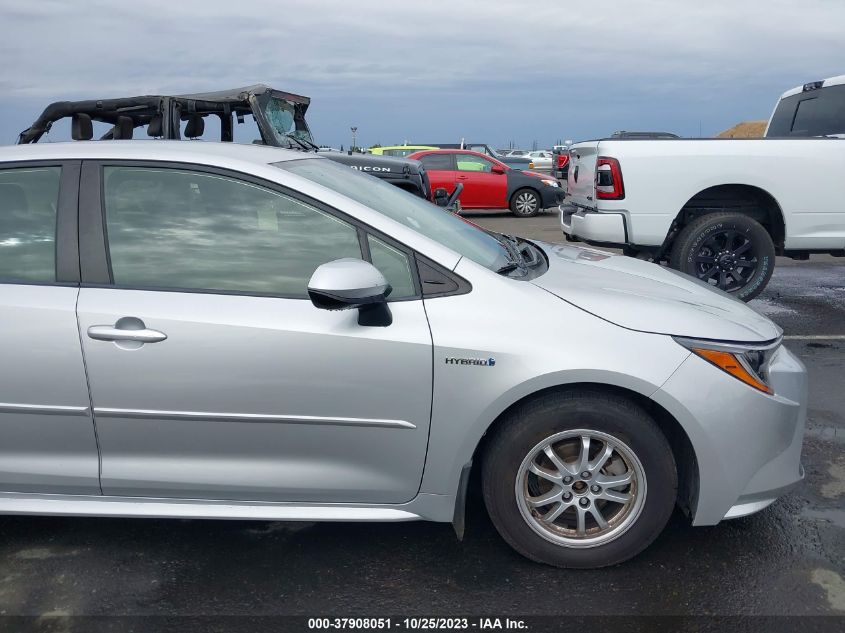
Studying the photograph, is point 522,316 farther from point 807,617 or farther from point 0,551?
point 0,551

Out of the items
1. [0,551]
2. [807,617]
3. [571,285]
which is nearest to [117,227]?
[0,551]

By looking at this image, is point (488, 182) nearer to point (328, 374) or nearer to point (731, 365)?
point (731, 365)

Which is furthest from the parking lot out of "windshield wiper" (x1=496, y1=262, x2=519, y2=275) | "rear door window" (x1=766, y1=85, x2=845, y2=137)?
"rear door window" (x1=766, y1=85, x2=845, y2=137)

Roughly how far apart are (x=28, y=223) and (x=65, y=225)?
16 centimetres

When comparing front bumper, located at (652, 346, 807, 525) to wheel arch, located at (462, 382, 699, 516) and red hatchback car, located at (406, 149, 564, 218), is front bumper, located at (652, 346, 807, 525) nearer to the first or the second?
wheel arch, located at (462, 382, 699, 516)

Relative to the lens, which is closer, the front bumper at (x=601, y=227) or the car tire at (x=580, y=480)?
the car tire at (x=580, y=480)

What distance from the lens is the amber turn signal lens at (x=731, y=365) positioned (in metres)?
2.95

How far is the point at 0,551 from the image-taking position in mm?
3289

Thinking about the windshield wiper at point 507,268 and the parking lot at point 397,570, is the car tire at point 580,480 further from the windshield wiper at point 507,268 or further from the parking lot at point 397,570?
the windshield wiper at point 507,268

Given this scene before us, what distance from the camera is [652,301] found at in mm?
3162

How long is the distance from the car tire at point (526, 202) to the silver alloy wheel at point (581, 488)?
15.3 metres

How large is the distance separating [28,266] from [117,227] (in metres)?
0.35

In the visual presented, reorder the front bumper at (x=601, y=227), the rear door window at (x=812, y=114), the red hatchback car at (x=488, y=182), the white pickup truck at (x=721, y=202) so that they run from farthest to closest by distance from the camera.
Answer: the red hatchback car at (x=488, y=182)
the rear door window at (x=812, y=114)
the front bumper at (x=601, y=227)
the white pickup truck at (x=721, y=202)

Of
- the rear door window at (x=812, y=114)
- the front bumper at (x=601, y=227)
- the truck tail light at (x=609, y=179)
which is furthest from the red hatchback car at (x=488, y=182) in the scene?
the truck tail light at (x=609, y=179)
